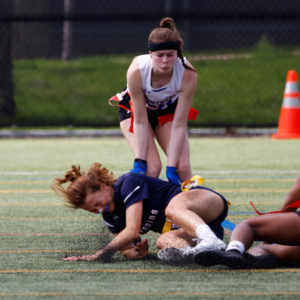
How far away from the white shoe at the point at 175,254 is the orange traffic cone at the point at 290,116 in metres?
7.72

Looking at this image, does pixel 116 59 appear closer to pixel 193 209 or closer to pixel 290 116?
pixel 290 116

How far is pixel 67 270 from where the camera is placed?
3576 mm

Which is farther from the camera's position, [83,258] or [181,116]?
[181,116]

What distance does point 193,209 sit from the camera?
3.87 m

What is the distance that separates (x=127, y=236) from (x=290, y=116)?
7845 mm

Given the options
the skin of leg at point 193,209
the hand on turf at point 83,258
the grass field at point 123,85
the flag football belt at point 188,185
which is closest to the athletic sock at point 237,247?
the skin of leg at point 193,209

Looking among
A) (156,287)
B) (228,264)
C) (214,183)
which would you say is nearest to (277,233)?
(228,264)

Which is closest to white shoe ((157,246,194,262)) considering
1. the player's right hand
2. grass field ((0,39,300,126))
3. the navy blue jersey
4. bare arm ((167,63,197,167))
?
the navy blue jersey

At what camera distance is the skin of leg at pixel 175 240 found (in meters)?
3.87

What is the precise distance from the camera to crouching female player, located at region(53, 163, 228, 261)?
372 cm

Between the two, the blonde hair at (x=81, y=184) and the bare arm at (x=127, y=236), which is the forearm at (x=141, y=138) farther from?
the bare arm at (x=127, y=236)

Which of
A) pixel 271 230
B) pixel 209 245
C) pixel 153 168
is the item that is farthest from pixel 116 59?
pixel 209 245

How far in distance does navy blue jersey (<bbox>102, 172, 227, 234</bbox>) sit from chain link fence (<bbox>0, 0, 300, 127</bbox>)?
8.75 meters

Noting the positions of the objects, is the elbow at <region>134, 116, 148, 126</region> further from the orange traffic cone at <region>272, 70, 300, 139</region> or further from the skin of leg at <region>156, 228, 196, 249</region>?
the orange traffic cone at <region>272, 70, 300, 139</region>
